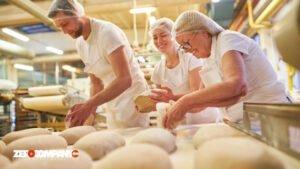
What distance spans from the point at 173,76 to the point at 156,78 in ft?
0.60

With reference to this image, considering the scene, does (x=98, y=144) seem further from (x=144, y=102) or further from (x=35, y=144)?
(x=144, y=102)

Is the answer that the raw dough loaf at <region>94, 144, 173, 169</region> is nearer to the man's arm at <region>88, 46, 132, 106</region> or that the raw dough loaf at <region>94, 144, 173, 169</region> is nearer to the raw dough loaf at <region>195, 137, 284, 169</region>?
the raw dough loaf at <region>195, 137, 284, 169</region>

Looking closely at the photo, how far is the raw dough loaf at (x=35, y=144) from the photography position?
0.69m

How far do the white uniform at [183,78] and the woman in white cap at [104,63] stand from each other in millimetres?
241

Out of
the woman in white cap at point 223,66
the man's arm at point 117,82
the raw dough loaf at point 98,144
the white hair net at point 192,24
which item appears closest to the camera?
the raw dough loaf at point 98,144

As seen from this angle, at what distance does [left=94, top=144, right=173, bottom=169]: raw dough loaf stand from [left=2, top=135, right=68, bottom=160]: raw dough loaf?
0.30 m

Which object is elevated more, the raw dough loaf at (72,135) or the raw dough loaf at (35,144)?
the raw dough loaf at (35,144)

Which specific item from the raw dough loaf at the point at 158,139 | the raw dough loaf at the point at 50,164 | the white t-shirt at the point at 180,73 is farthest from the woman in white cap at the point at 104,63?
the raw dough loaf at the point at 50,164

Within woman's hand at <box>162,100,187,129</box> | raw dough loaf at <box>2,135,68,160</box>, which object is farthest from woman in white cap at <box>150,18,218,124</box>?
raw dough loaf at <box>2,135,68,160</box>

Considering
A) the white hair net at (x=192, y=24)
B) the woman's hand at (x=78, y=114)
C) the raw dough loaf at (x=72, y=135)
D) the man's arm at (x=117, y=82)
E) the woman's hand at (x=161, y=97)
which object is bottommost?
the raw dough loaf at (x=72, y=135)

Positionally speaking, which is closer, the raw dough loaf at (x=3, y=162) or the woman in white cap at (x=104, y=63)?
the raw dough loaf at (x=3, y=162)

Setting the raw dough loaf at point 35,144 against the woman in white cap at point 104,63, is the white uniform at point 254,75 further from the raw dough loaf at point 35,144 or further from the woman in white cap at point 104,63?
the raw dough loaf at point 35,144

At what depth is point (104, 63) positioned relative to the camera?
1.52 metres

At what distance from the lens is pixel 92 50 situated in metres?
1.53
